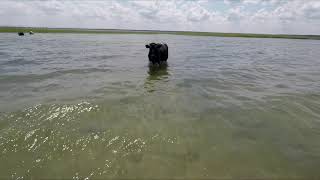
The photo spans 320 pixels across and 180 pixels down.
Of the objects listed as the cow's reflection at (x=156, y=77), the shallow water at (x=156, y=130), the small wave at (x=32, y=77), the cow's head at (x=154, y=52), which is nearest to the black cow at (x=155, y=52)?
the cow's head at (x=154, y=52)

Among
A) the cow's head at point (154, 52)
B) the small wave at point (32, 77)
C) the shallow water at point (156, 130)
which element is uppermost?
the cow's head at point (154, 52)

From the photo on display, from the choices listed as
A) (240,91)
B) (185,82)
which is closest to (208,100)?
(240,91)

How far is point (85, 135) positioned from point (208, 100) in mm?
4432

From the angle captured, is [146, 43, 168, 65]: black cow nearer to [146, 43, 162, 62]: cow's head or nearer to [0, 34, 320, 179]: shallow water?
[146, 43, 162, 62]: cow's head

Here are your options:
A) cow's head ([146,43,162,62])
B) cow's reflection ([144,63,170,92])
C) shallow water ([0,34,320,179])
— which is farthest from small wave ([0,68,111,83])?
cow's head ([146,43,162,62])

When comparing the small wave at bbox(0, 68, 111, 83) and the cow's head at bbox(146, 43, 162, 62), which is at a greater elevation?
the cow's head at bbox(146, 43, 162, 62)

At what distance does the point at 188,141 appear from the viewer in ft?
18.2

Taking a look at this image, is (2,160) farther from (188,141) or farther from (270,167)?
(270,167)

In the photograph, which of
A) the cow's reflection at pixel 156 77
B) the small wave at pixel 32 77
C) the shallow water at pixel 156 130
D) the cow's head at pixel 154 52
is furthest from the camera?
the cow's head at pixel 154 52

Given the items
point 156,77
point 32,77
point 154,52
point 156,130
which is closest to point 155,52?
point 154,52

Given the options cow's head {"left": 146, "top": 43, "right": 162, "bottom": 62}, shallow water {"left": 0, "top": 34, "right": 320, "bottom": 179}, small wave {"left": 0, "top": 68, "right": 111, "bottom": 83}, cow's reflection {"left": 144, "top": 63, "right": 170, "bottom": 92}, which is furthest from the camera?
cow's head {"left": 146, "top": 43, "right": 162, "bottom": 62}

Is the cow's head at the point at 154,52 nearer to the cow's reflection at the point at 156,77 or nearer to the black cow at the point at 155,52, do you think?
the black cow at the point at 155,52

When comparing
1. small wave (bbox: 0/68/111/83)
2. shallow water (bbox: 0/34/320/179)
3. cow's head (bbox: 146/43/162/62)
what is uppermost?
cow's head (bbox: 146/43/162/62)

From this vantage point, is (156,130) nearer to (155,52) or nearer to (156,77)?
(156,77)
